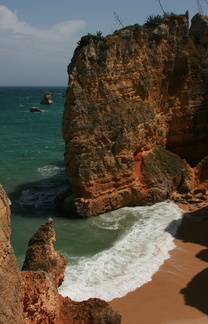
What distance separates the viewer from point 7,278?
7.11 m

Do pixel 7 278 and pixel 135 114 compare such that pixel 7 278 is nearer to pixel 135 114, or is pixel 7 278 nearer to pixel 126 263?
pixel 126 263

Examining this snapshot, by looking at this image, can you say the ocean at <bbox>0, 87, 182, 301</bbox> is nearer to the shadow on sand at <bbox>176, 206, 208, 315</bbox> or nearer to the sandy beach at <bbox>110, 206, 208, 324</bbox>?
the sandy beach at <bbox>110, 206, 208, 324</bbox>

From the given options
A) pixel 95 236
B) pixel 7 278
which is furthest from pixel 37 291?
pixel 95 236

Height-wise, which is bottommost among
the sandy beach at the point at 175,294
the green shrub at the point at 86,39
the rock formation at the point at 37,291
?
the sandy beach at the point at 175,294

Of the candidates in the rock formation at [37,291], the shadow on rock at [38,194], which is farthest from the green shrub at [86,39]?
the rock formation at [37,291]

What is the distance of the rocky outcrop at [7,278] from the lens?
22.4 feet

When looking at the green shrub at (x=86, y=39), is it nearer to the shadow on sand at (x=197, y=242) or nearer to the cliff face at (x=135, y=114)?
the cliff face at (x=135, y=114)

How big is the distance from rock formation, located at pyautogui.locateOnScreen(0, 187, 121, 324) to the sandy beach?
273 cm

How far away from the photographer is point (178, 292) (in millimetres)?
13164

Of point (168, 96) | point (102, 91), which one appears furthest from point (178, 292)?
point (168, 96)

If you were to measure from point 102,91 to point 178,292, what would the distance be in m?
11.8

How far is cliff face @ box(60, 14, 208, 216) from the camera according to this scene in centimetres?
2019

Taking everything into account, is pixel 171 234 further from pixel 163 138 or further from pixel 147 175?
pixel 163 138

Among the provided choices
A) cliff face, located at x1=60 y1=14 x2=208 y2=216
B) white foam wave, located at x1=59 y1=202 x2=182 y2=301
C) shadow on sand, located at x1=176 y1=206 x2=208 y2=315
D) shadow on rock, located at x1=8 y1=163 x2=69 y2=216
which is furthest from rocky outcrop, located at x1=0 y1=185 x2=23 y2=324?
shadow on rock, located at x1=8 y1=163 x2=69 y2=216
